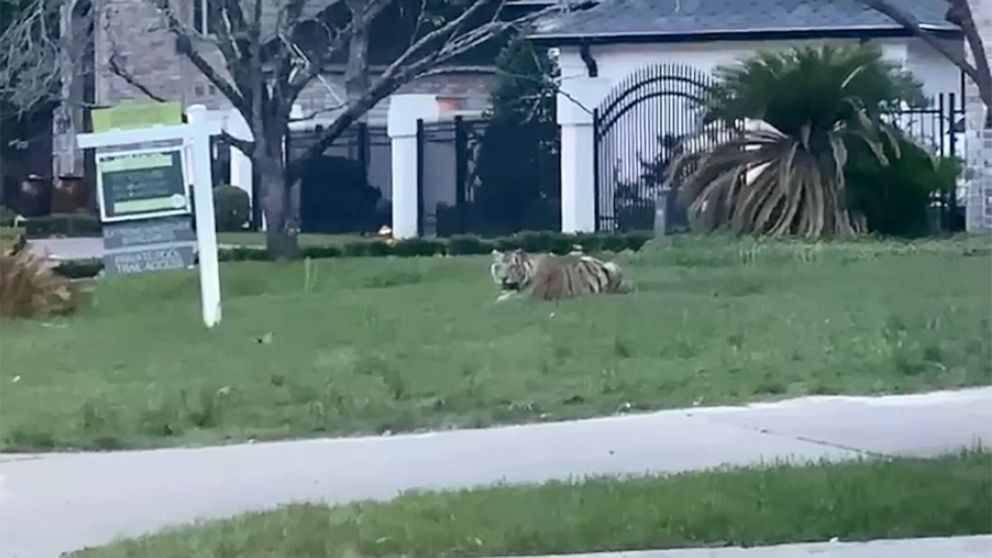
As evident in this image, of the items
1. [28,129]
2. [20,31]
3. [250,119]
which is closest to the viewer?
[250,119]

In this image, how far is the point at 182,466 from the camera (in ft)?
32.6

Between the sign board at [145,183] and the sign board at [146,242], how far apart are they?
72 millimetres

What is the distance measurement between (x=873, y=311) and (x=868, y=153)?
771cm

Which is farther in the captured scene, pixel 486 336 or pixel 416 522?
pixel 486 336

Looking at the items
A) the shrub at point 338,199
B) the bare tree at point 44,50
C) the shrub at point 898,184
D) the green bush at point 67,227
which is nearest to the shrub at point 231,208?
the shrub at point 338,199

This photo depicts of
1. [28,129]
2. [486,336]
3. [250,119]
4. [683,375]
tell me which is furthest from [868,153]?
[28,129]

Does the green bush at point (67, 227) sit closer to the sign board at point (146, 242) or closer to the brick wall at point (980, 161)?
the brick wall at point (980, 161)

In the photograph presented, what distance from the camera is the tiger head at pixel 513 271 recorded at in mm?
16297

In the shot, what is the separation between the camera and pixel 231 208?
110 feet

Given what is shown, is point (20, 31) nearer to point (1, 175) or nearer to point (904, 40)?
point (904, 40)

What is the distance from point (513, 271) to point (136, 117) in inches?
127

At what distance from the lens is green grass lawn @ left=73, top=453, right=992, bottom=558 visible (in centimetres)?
774

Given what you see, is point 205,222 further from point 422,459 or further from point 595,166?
point 595,166

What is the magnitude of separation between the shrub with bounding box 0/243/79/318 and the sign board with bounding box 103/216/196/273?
87cm
